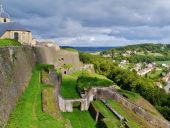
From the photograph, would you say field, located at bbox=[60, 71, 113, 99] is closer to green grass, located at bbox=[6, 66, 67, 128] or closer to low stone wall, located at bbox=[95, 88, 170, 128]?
low stone wall, located at bbox=[95, 88, 170, 128]

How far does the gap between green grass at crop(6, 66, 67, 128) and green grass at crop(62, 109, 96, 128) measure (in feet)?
18.0

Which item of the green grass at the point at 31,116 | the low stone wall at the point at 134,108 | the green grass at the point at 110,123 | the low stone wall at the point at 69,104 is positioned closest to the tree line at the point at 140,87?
the low stone wall at the point at 134,108

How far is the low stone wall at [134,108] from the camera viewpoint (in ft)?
131

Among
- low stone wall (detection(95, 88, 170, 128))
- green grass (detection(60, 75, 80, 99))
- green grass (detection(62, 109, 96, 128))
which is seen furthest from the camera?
green grass (detection(60, 75, 80, 99))

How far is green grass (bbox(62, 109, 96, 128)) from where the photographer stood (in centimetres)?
3284

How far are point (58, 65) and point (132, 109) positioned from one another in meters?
24.6

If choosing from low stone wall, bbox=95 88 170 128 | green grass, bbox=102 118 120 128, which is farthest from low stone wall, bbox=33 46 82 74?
green grass, bbox=102 118 120 128

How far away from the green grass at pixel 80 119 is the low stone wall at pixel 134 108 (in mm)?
5950

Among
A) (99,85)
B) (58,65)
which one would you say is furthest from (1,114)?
(58,65)

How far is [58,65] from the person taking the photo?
63.2 meters

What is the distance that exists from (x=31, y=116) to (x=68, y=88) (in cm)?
2623

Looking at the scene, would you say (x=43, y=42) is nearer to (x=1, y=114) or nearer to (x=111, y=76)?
(x=111, y=76)

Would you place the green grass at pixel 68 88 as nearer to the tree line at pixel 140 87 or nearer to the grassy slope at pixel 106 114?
the grassy slope at pixel 106 114

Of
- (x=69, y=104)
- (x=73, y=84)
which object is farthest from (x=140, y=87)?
(x=69, y=104)
